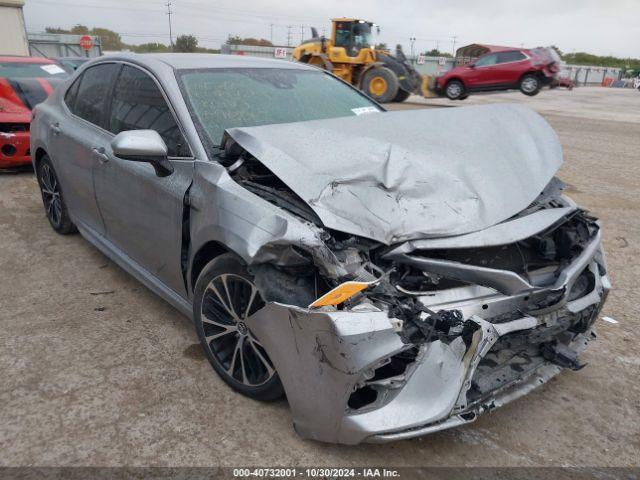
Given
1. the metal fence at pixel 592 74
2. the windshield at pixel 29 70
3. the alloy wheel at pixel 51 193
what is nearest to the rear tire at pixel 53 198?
the alloy wheel at pixel 51 193

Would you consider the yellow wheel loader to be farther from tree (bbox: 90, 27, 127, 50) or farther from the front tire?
tree (bbox: 90, 27, 127, 50)

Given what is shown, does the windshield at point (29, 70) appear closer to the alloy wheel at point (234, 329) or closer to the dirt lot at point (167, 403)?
the dirt lot at point (167, 403)

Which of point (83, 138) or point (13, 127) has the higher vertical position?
point (83, 138)

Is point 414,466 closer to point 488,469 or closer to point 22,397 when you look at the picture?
point 488,469

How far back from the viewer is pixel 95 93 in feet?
11.8

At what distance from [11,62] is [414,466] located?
28.6 ft

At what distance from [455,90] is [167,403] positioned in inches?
762

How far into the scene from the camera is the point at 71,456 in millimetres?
2104

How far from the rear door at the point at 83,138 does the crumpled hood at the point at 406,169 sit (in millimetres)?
1527

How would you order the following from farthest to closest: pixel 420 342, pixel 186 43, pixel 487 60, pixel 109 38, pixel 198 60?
pixel 109 38 → pixel 186 43 → pixel 487 60 → pixel 198 60 → pixel 420 342

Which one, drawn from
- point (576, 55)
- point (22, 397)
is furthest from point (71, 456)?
point (576, 55)

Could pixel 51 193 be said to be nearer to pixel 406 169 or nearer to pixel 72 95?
pixel 72 95

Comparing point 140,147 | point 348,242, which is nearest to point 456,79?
point 140,147

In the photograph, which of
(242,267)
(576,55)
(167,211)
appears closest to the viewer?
(242,267)
